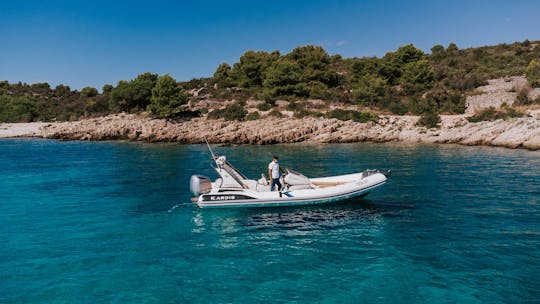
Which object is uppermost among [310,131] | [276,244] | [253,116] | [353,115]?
[253,116]

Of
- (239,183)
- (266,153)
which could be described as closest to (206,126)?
(266,153)

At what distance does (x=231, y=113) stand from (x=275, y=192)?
1472 inches

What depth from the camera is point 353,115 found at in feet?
152

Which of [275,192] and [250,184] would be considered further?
[250,184]

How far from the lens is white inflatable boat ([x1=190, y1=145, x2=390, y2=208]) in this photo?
590 inches

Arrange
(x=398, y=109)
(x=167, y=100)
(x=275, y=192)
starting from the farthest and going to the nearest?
(x=167, y=100) → (x=398, y=109) → (x=275, y=192)

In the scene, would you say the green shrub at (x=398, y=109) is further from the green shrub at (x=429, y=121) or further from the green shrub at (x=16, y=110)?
the green shrub at (x=16, y=110)

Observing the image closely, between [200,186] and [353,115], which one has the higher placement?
[353,115]

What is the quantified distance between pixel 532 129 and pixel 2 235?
3748 centimetres

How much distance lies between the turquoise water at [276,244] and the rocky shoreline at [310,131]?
13.9m

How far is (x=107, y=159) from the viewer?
1246 inches

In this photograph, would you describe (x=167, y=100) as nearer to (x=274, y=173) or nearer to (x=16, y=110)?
(x=16, y=110)

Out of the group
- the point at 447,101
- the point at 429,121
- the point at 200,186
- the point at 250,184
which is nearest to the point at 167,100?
the point at 429,121

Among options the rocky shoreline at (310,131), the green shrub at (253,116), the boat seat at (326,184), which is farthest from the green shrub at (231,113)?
the boat seat at (326,184)
